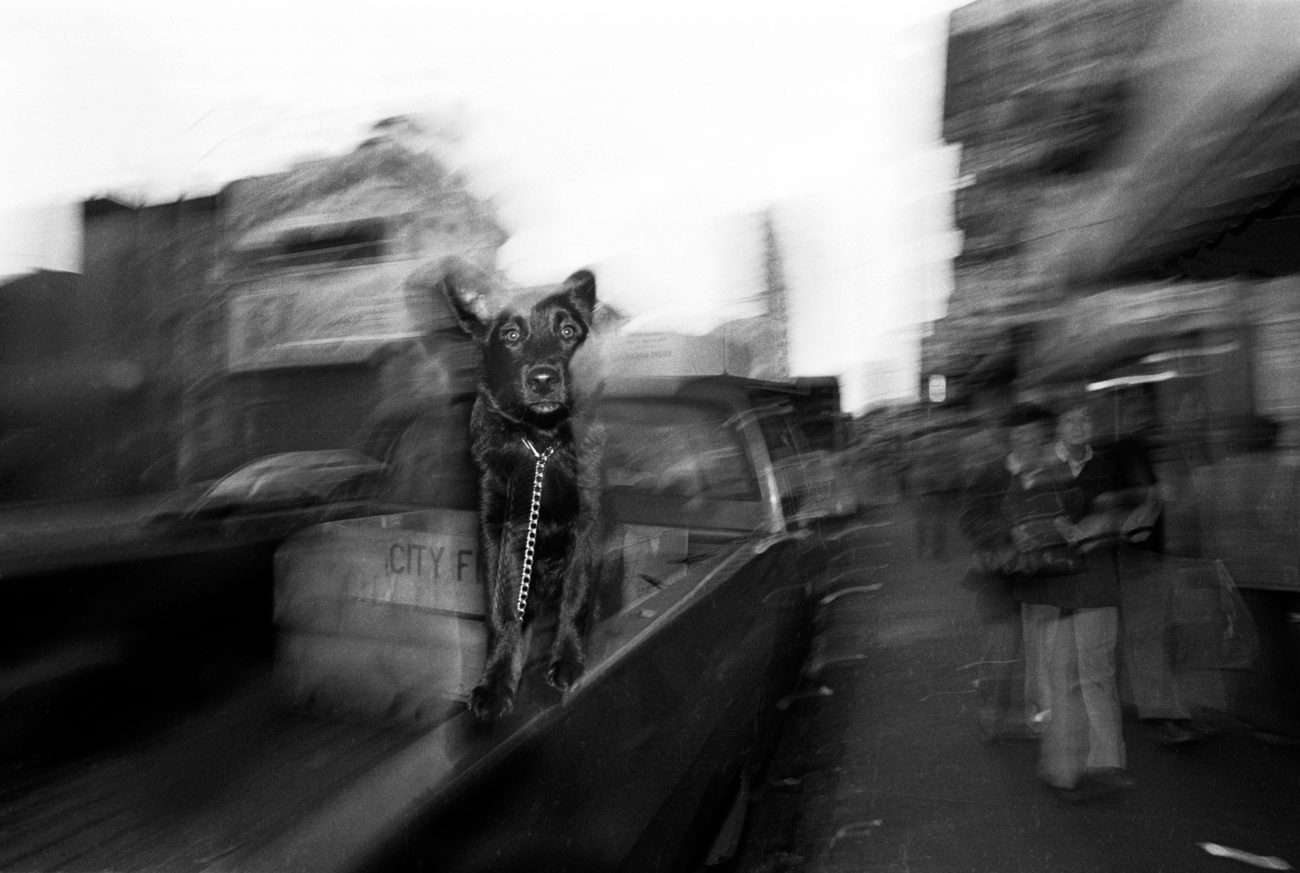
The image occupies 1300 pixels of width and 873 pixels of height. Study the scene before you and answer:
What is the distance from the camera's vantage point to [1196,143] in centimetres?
315

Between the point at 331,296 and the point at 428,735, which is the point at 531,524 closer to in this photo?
the point at 428,735

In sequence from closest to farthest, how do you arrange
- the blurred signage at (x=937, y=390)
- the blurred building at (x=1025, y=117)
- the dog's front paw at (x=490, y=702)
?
the dog's front paw at (x=490, y=702) → the blurred building at (x=1025, y=117) → the blurred signage at (x=937, y=390)

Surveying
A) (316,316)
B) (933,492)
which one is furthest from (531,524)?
(933,492)

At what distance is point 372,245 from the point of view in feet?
24.1

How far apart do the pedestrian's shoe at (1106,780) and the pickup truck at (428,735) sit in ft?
4.91

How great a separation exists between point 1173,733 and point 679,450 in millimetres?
2886

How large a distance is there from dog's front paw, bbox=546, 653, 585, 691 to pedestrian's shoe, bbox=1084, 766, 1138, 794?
2999 millimetres

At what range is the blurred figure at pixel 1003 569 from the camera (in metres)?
4.14

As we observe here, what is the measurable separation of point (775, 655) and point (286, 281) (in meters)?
6.02

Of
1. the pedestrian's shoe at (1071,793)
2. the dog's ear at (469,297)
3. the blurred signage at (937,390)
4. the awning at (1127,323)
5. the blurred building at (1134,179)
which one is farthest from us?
the blurred signage at (937,390)

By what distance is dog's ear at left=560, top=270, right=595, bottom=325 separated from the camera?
259 centimetres

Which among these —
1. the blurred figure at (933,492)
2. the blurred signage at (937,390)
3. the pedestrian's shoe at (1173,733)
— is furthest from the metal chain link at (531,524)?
the blurred signage at (937,390)

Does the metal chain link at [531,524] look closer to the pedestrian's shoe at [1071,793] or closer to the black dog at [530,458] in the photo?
the black dog at [530,458]

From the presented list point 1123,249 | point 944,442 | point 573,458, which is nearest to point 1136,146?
point 1123,249
